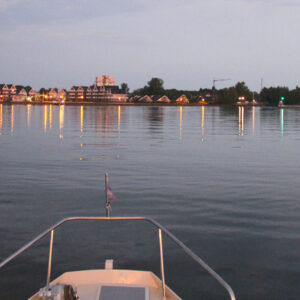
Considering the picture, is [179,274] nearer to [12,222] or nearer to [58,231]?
[58,231]

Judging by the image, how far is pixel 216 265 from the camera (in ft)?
30.9

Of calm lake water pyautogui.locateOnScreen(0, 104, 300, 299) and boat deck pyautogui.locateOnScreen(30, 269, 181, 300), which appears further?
calm lake water pyautogui.locateOnScreen(0, 104, 300, 299)

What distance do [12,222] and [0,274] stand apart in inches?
135

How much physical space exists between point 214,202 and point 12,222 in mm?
6114

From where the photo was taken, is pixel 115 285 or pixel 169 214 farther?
pixel 169 214

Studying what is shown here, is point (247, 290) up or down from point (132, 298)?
down

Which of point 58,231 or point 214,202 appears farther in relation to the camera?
point 214,202

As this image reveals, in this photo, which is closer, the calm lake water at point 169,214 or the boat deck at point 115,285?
the boat deck at point 115,285

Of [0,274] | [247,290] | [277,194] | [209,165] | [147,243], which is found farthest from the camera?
[209,165]

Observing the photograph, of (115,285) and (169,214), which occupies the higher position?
(115,285)

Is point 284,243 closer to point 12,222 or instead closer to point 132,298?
point 132,298

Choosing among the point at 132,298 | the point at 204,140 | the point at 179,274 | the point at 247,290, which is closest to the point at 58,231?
the point at 179,274

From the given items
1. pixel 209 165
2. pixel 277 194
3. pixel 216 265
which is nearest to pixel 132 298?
pixel 216 265

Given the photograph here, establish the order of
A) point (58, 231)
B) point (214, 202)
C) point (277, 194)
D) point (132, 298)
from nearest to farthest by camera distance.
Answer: point (132, 298), point (58, 231), point (214, 202), point (277, 194)
